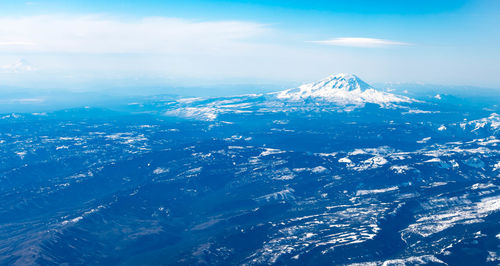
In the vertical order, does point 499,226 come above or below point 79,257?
above

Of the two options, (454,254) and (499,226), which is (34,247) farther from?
(499,226)

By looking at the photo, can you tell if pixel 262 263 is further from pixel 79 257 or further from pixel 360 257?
pixel 79 257

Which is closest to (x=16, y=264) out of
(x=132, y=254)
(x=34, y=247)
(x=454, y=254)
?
(x=34, y=247)

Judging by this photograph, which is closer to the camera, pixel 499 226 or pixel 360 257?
pixel 360 257

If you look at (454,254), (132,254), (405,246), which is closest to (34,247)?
(132,254)

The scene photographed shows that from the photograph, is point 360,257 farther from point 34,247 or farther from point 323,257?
point 34,247

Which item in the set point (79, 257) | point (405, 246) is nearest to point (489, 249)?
point (405, 246)

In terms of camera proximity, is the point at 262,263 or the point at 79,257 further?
the point at 79,257
